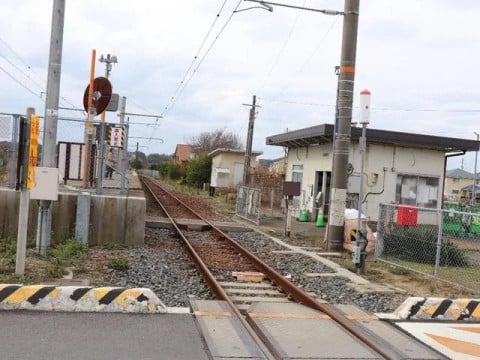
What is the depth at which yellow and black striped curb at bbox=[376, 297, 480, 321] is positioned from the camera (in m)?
7.33

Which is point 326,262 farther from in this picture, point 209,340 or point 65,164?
point 209,340

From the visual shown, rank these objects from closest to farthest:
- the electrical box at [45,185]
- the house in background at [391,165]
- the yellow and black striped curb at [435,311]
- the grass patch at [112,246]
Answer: the yellow and black striped curb at [435,311]
the electrical box at [45,185]
the grass patch at [112,246]
the house in background at [391,165]

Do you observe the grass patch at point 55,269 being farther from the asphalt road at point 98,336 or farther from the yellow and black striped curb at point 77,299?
the asphalt road at point 98,336

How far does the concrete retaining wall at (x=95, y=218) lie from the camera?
38.3 feet

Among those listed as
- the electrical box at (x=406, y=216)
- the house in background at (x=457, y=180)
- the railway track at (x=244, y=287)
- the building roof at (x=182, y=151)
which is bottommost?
the railway track at (x=244, y=287)

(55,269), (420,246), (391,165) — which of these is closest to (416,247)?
(420,246)

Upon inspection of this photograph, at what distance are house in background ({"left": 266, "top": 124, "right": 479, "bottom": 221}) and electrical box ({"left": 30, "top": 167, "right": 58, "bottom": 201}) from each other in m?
14.0

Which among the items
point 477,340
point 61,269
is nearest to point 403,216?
point 477,340

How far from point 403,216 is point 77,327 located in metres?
8.35

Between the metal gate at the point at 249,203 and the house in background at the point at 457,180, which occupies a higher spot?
the house in background at the point at 457,180

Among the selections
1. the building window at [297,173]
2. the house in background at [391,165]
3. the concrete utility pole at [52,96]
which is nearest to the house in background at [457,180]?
the building window at [297,173]

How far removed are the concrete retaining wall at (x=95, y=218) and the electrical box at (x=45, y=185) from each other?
2535 millimetres

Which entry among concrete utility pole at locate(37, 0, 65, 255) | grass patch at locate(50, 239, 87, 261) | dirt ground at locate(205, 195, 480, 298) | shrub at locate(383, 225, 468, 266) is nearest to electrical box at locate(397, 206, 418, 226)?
shrub at locate(383, 225, 468, 266)

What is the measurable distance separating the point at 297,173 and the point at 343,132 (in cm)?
1325
